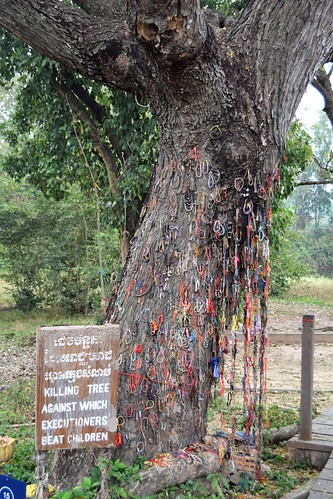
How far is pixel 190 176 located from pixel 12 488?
253cm

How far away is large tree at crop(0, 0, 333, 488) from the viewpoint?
13.9 feet

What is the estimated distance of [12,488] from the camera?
288cm

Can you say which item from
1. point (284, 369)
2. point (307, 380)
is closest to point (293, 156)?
point (284, 369)

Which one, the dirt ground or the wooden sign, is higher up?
the wooden sign

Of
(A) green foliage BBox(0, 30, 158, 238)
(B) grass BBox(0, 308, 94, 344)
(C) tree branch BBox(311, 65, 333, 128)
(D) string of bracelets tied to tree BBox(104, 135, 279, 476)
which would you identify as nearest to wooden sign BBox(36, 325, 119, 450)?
(D) string of bracelets tied to tree BBox(104, 135, 279, 476)

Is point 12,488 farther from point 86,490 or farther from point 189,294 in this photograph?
point 189,294

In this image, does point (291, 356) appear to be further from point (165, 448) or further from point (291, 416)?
point (165, 448)

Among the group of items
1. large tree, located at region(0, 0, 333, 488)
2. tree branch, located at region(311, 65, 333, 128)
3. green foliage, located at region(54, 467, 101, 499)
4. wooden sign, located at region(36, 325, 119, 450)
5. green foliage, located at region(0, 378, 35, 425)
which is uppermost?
tree branch, located at region(311, 65, 333, 128)

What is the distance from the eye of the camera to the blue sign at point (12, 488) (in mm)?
2873

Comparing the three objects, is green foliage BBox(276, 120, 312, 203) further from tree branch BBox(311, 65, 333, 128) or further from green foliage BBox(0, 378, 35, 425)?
green foliage BBox(0, 378, 35, 425)

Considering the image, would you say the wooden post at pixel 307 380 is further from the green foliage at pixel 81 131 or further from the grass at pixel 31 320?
the grass at pixel 31 320

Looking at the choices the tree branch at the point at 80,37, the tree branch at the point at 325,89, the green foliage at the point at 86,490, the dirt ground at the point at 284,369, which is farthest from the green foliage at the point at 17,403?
the tree branch at the point at 325,89

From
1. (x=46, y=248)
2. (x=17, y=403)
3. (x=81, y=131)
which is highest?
(x=81, y=131)

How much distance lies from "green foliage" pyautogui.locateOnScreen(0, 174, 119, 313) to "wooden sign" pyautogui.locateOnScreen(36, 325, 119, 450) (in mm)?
11408
